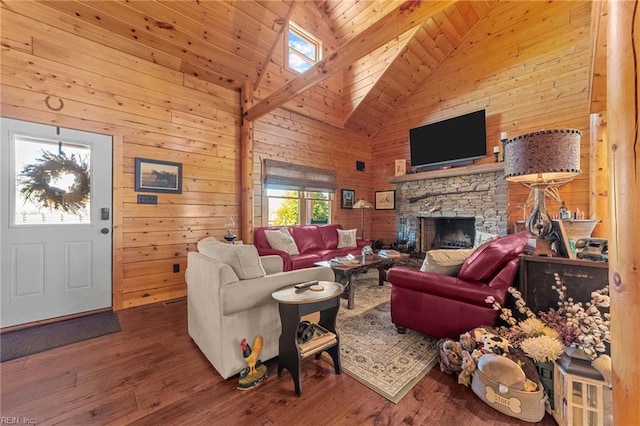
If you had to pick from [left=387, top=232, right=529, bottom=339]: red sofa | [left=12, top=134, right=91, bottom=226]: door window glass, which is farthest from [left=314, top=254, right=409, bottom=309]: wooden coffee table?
[left=12, top=134, right=91, bottom=226]: door window glass

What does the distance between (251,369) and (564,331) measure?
1914mm

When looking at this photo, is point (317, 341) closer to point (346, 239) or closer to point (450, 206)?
point (346, 239)

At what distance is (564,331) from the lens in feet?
4.83

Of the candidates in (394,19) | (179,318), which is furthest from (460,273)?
(179,318)

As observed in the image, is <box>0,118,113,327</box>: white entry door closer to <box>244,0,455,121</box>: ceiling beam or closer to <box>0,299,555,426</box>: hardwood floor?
<box>0,299,555,426</box>: hardwood floor

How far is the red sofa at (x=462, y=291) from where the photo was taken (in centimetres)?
190

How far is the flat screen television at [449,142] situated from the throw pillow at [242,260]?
184 inches

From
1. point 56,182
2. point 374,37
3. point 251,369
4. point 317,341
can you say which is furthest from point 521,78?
point 56,182

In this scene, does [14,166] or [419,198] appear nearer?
[14,166]

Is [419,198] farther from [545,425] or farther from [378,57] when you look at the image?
[545,425]

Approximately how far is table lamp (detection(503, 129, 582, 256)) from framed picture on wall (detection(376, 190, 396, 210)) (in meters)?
4.45

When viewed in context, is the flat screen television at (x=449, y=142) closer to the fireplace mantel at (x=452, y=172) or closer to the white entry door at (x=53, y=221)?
the fireplace mantel at (x=452, y=172)

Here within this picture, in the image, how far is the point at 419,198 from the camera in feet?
18.4

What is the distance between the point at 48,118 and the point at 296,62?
3877 mm
